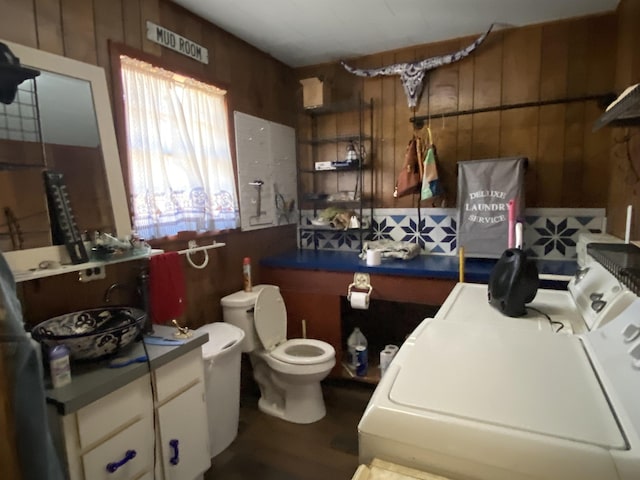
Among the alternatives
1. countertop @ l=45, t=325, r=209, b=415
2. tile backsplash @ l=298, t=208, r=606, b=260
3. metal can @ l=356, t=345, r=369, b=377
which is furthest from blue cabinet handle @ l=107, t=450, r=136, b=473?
tile backsplash @ l=298, t=208, r=606, b=260

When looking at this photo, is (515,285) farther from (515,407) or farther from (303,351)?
(303,351)

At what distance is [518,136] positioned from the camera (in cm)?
258

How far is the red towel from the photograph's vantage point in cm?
184

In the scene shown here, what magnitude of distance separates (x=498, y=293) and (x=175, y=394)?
1.38 metres

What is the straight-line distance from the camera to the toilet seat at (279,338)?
2.28 meters

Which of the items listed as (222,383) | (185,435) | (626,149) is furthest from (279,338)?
(626,149)

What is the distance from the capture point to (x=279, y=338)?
2.49 meters

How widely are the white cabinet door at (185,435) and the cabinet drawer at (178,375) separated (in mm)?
34

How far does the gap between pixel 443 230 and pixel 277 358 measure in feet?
5.04

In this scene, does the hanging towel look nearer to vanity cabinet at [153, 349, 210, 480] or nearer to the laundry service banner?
the laundry service banner

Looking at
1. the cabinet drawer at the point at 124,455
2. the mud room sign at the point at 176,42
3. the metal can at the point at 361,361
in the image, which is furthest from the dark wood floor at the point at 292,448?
the mud room sign at the point at 176,42

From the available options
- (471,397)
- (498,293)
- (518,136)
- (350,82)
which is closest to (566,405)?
(471,397)

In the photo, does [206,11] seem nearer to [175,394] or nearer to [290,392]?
[175,394]

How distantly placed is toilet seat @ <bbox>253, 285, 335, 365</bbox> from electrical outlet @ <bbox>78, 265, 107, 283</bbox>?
910 millimetres
